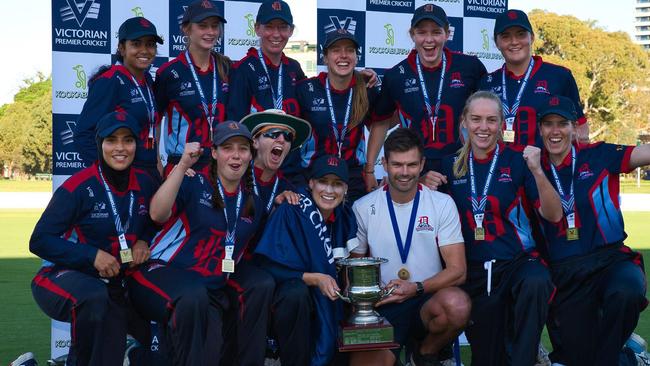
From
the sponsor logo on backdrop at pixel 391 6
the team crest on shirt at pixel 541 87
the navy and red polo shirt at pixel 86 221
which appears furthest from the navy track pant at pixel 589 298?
the sponsor logo on backdrop at pixel 391 6

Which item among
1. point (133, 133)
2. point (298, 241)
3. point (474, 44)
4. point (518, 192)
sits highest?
point (474, 44)

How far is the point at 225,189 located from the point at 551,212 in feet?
6.52

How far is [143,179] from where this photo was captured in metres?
4.46

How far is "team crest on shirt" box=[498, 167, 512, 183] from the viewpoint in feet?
15.1

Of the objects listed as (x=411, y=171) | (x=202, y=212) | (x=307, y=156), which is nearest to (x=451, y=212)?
(x=411, y=171)

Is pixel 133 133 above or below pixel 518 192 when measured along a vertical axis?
above

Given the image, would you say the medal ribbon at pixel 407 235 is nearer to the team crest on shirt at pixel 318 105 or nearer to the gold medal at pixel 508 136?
the gold medal at pixel 508 136

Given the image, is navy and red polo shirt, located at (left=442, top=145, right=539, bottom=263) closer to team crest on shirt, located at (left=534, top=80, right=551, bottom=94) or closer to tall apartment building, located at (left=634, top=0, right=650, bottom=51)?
team crest on shirt, located at (left=534, top=80, right=551, bottom=94)

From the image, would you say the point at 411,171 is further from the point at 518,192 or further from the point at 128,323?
the point at 128,323

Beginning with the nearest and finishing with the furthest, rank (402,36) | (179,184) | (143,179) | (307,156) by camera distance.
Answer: (179,184) < (143,179) < (307,156) < (402,36)

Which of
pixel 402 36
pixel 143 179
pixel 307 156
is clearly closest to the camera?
pixel 143 179

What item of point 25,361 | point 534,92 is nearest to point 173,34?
point 25,361

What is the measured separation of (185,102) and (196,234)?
1.11 meters

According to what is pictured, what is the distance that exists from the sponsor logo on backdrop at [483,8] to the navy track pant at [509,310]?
3.28 m
